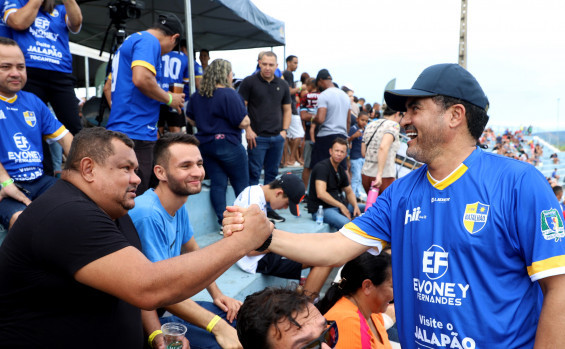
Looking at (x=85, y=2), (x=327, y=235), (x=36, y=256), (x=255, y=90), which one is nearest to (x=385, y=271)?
(x=327, y=235)

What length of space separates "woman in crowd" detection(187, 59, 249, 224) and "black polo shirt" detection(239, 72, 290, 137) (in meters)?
1.09

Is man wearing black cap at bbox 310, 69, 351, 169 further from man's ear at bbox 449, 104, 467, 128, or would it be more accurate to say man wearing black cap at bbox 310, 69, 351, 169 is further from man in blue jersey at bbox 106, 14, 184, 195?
man's ear at bbox 449, 104, 467, 128

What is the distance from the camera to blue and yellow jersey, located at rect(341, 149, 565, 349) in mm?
1625

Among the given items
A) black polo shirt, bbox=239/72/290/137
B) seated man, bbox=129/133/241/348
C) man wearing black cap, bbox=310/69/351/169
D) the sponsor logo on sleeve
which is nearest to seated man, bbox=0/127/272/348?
the sponsor logo on sleeve

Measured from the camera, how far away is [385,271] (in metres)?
2.96

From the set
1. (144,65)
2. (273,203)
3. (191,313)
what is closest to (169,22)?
(144,65)

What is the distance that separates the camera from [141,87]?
4.01 meters

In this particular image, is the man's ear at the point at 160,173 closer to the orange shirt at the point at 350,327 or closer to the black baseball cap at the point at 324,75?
the orange shirt at the point at 350,327

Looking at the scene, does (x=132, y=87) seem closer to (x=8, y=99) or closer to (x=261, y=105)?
(x=8, y=99)

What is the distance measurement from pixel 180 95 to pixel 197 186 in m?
1.66

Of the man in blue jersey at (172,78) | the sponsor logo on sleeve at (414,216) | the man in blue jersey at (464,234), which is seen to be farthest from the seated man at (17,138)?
the sponsor logo on sleeve at (414,216)

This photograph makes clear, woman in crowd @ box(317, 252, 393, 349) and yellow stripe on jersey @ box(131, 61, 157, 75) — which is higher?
yellow stripe on jersey @ box(131, 61, 157, 75)

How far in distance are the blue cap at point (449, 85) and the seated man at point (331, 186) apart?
5141mm

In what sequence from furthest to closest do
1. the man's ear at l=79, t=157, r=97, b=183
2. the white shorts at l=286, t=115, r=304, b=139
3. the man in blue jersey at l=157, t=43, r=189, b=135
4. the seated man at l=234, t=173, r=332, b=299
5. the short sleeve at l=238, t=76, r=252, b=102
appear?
the white shorts at l=286, t=115, r=304, b=139
the short sleeve at l=238, t=76, r=252, b=102
the man in blue jersey at l=157, t=43, r=189, b=135
the seated man at l=234, t=173, r=332, b=299
the man's ear at l=79, t=157, r=97, b=183
